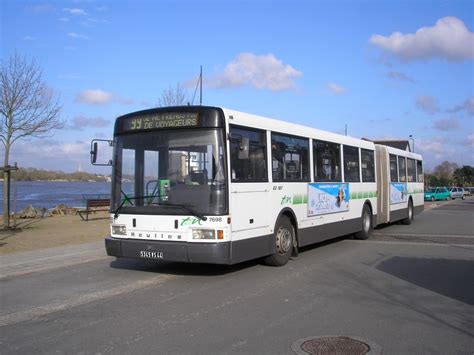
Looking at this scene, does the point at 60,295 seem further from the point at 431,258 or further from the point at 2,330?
the point at 431,258

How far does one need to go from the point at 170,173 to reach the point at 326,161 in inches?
204

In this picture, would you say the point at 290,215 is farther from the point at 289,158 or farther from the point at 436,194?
the point at 436,194

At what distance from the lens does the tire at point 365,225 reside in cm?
1550

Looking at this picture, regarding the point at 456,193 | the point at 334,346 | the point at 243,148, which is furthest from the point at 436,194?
the point at 334,346

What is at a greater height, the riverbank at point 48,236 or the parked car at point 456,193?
the parked car at point 456,193

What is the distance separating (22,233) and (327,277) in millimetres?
11432

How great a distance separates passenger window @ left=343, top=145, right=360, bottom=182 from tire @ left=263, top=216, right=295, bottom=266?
4.08 meters

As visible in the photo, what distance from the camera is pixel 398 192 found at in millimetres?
19625

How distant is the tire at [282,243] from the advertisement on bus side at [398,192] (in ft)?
29.6

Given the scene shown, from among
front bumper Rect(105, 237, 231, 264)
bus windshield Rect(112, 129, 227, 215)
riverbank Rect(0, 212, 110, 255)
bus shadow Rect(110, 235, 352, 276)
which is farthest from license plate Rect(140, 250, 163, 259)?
riverbank Rect(0, 212, 110, 255)

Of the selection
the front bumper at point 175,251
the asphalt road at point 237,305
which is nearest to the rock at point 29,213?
the asphalt road at point 237,305

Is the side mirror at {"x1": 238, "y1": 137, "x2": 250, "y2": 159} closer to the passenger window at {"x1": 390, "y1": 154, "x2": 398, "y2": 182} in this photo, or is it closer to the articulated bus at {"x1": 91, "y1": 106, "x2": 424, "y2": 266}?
the articulated bus at {"x1": 91, "y1": 106, "x2": 424, "y2": 266}

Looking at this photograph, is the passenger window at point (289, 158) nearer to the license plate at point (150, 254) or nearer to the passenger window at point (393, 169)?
the license plate at point (150, 254)

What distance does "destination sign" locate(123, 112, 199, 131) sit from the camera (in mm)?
9008
